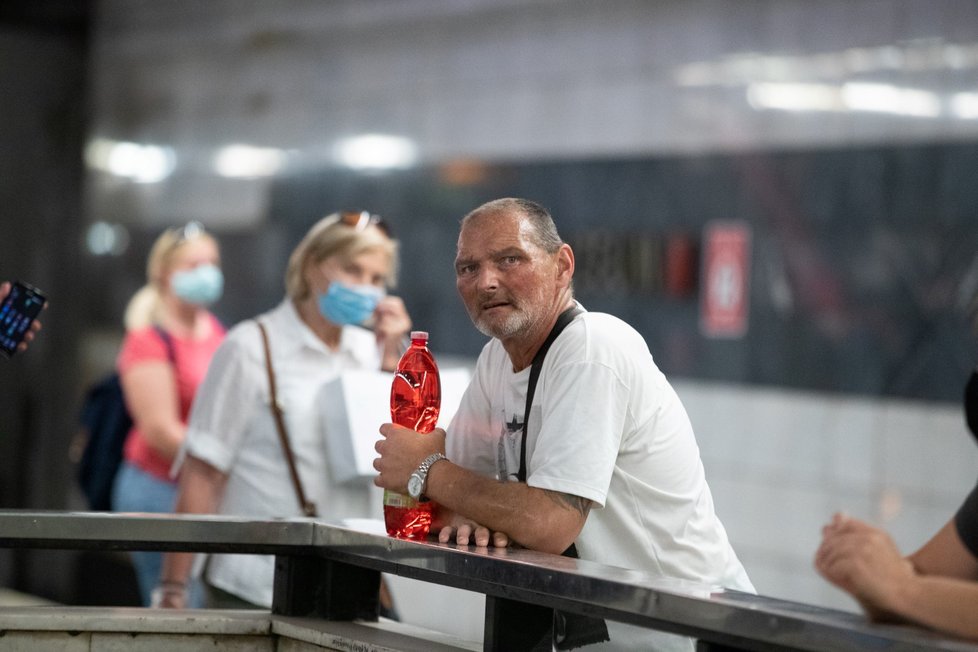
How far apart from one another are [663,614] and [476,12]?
15.5 ft

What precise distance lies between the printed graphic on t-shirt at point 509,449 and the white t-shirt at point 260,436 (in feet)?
3.52

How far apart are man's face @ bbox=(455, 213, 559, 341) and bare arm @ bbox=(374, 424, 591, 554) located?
0.25 m

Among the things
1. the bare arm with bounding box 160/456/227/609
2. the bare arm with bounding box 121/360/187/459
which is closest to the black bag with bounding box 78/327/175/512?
the bare arm with bounding box 121/360/187/459

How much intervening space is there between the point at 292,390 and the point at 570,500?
1.42 metres

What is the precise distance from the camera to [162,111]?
8.23 metres

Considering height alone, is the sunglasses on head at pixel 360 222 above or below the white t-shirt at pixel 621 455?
→ above

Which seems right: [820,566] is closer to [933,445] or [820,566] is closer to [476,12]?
[933,445]

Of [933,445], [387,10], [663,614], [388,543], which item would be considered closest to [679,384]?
[933,445]

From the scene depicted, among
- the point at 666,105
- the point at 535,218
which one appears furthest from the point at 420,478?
the point at 666,105

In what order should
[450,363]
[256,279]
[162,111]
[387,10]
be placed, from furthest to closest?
[162,111]
[256,279]
[387,10]
[450,363]

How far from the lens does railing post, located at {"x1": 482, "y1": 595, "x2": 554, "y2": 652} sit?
2.30 metres

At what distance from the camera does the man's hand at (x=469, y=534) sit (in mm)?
2371

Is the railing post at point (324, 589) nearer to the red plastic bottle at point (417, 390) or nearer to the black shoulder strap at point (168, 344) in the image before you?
the red plastic bottle at point (417, 390)

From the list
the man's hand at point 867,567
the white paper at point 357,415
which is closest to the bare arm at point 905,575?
the man's hand at point 867,567
